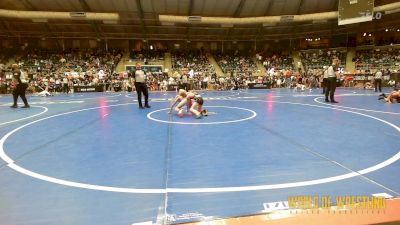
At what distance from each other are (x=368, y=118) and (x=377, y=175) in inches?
201

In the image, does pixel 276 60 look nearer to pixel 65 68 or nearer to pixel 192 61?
pixel 192 61

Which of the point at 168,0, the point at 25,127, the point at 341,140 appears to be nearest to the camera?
the point at 341,140

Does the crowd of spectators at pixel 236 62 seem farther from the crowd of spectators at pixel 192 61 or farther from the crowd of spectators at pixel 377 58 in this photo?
the crowd of spectators at pixel 377 58

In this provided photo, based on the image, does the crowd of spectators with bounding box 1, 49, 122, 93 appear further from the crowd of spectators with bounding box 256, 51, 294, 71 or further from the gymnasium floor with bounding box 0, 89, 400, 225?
the gymnasium floor with bounding box 0, 89, 400, 225

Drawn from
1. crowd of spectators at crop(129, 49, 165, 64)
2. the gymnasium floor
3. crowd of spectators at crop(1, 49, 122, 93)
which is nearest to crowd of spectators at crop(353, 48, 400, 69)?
crowd of spectators at crop(129, 49, 165, 64)

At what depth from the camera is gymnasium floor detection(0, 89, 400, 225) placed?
2.94 m

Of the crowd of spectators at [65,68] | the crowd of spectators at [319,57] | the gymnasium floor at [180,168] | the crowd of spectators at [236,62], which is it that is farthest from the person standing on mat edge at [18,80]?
the crowd of spectators at [319,57]

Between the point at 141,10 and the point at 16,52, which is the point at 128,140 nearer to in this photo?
the point at 141,10

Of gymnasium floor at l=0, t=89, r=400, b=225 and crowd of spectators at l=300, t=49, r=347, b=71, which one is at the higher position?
crowd of spectators at l=300, t=49, r=347, b=71

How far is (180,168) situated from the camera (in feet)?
13.5

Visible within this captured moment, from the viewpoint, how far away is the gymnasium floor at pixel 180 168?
294 centimetres

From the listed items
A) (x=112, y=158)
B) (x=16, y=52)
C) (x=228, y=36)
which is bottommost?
(x=112, y=158)

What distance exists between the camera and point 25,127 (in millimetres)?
7449

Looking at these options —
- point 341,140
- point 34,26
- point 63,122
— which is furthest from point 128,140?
point 34,26
